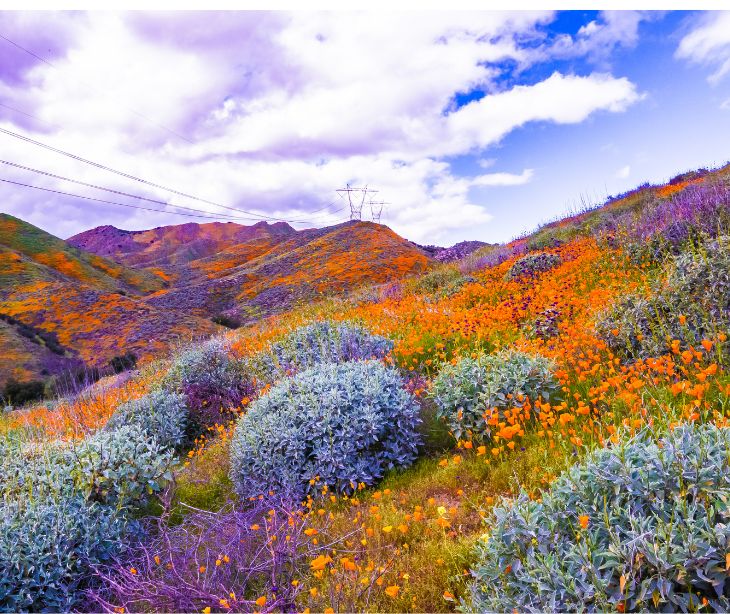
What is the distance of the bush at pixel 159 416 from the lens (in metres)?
7.37

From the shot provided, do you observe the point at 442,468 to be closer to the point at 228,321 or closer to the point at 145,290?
the point at 228,321

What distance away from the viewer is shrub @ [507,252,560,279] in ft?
38.4

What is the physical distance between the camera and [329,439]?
490 centimetres

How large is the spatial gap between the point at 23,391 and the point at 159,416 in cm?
1532

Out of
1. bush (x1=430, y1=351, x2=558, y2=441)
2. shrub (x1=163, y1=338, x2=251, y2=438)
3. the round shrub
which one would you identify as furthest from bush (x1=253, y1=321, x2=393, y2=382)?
bush (x1=430, y1=351, x2=558, y2=441)

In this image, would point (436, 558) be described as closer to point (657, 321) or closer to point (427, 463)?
point (427, 463)

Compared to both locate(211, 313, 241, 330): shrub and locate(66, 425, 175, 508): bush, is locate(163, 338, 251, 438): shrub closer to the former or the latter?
locate(66, 425, 175, 508): bush

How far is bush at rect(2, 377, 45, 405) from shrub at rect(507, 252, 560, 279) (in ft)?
60.0

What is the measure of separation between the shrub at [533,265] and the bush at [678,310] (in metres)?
5.66

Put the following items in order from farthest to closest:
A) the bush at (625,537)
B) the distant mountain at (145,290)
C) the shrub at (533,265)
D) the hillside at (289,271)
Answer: the hillside at (289,271) → the distant mountain at (145,290) → the shrub at (533,265) → the bush at (625,537)

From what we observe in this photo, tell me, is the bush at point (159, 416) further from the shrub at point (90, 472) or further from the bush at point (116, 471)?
the bush at point (116, 471)

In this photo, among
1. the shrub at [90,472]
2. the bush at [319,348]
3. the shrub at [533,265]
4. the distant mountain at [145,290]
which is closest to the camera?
the shrub at [90,472]

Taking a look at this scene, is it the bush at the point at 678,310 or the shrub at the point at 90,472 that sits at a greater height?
the bush at the point at 678,310

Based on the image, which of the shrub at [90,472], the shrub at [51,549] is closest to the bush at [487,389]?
the shrub at [90,472]
